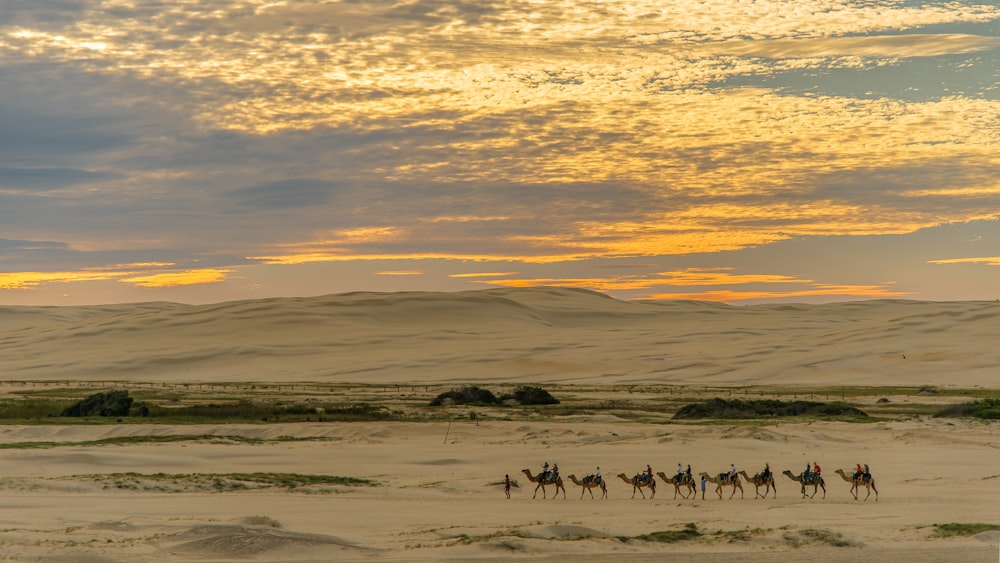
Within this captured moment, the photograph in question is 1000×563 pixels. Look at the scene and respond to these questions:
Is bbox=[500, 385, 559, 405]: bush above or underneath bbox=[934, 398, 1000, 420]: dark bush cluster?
underneath

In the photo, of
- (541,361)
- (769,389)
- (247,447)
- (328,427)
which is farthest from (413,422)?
(541,361)

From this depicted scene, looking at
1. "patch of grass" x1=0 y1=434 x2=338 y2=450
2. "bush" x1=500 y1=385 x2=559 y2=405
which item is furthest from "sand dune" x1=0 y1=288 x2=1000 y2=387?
"patch of grass" x1=0 y1=434 x2=338 y2=450

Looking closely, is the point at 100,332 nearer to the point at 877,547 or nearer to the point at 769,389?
the point at 769,389

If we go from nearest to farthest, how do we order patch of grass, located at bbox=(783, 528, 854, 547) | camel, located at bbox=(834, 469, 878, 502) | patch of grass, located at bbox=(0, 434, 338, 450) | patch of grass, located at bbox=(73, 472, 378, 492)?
patch of grass, located at bbox=(783, 528, 854, 547) < camel, located at bbox=(834, 469, 878, 502) < patch of grass, located at bbox=(73, 472, 378, 492) < patch of grass, located at bbox=(0, 434, 338, 450)

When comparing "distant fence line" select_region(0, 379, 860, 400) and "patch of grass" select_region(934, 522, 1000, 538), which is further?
"distant fence line" select_region(0, 379, 860, 400)

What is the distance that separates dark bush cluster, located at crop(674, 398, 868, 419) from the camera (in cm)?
4231

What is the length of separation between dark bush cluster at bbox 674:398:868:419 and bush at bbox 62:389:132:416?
22.4m

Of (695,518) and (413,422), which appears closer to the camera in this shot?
(695,518)

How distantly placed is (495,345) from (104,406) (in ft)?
198

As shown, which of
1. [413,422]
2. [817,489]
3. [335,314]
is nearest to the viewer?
[817,489]

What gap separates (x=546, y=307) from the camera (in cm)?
15125

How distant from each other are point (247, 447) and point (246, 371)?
192ft

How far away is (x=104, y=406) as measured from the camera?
44.3m

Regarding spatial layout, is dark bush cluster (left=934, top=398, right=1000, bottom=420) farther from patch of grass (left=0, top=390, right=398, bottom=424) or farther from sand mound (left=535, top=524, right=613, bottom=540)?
sand mound (left=535, top=524, right=613, bottom=540)
